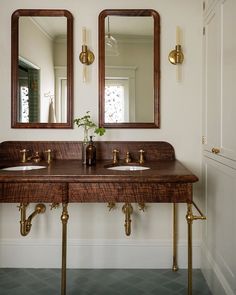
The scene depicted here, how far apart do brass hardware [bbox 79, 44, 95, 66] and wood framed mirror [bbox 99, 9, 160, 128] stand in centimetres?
7

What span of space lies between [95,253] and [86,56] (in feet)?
4.74

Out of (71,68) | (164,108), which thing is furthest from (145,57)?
(71,68)

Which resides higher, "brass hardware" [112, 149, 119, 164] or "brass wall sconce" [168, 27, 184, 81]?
"brass wall sconce" [168, 27, 184, 81]

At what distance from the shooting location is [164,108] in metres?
2.31

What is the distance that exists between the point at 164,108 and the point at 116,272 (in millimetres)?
1241

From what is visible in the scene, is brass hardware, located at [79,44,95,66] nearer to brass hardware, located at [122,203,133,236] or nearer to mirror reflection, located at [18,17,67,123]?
mirror reflection, located at [18,17,67,123]

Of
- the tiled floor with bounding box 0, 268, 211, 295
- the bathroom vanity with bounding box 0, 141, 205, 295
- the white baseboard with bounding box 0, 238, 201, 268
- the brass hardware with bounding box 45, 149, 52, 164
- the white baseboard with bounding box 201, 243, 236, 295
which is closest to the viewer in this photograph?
the bathroom vanity with bounding box 0, 141, 205, 295

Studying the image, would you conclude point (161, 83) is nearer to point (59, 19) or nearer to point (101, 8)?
point (101, 8)

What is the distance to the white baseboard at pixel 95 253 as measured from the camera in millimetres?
2346

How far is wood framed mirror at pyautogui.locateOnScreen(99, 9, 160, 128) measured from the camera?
2271 mm

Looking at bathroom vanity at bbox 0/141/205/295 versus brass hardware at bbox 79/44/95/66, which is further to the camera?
brass hardware at bbox 79/44/95/66

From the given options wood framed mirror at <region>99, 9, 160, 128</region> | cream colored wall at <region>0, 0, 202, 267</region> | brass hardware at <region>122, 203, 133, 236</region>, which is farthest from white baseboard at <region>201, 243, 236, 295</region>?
wood framed mirror at <region>99, 9, 160, 128</region>

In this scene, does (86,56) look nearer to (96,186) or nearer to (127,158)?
(127,158)

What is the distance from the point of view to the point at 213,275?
1.97m
